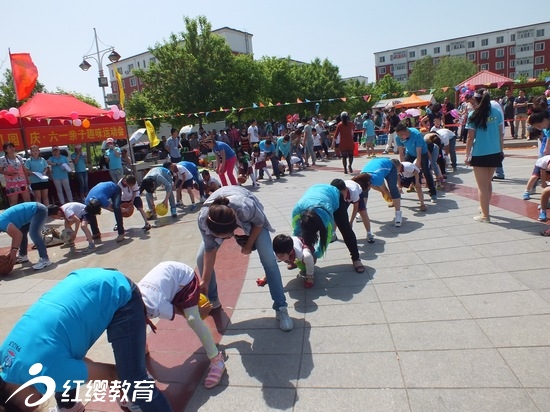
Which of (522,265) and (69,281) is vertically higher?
(69,281)

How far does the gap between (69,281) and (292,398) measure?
5.26ft

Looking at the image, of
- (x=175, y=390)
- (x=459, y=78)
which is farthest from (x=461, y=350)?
(x=459, y=78)

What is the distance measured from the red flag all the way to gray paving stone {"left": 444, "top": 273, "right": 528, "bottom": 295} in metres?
11.8

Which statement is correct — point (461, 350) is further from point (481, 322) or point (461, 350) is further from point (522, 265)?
point (522, 265)

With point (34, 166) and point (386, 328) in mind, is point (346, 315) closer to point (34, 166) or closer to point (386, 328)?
point (386, 328)

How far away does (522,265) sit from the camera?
407cm

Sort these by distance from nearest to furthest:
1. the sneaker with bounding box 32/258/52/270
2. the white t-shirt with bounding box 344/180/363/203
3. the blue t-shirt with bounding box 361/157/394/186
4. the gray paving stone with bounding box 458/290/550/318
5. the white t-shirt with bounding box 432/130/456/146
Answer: the gray paving stone with bounding box 458/290/550/318 → the white t-shirt with bounding box 344/180/363/203 → the blue t-shirt with bounding box 361/157/394/186 → the sneaker with bounding box 32/258/52/270 → the white t-shirt with bounding box 432/130/456/146

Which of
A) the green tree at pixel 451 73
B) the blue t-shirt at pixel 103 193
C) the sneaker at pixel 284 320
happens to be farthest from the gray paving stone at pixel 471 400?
the green tree at pixel 451 73

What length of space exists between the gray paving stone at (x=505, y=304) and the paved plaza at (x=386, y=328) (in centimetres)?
1

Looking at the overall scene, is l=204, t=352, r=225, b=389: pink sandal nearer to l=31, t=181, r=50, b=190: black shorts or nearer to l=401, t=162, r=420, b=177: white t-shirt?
l=401, t=162, r=420, b=177: white t-shirt

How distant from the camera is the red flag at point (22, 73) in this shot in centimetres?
1061

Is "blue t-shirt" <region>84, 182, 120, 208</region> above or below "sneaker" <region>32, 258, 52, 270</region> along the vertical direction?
above

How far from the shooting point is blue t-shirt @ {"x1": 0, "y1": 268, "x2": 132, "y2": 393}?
1854mm

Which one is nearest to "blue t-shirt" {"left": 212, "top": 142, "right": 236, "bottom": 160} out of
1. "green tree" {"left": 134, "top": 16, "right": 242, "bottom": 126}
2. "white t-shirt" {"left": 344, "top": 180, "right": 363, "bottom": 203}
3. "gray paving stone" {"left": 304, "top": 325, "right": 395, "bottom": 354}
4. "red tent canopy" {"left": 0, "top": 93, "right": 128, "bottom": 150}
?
"white t-shirt" {"left": 344, "top": 180, "right": 363, "bottom": 203}
